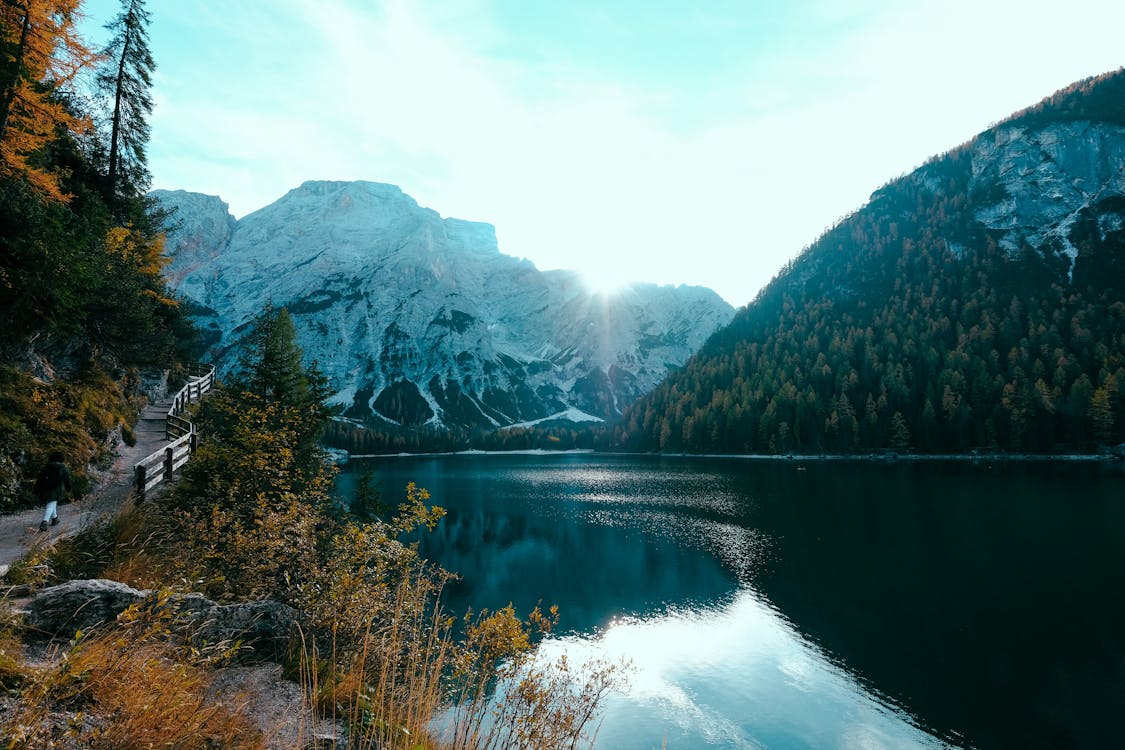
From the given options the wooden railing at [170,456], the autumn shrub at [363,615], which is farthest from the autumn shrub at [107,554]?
the wooden railing at [170,456]

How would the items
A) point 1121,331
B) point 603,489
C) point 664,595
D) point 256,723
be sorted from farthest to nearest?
point 1121,331, point 603,489, point 664,595, point 256,723

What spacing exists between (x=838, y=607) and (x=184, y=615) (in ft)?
119

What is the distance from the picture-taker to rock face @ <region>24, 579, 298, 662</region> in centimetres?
790

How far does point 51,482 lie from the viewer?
15648 millimetres

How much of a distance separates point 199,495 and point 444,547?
3809 centimetres

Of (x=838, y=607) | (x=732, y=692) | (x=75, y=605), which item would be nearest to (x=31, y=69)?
(x=75, y=605)

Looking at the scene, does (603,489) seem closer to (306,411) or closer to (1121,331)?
(306,411)

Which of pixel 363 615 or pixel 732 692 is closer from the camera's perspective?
pixel 363 615

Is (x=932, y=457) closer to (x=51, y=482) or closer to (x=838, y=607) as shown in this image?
(x=838, y=607)

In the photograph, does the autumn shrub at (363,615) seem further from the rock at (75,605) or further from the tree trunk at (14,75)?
the tree trunk at (14,75)

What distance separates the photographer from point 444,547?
53.6 meters

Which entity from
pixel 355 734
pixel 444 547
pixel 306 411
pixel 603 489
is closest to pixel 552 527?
pixel 444 547

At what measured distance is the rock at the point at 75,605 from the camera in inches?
309

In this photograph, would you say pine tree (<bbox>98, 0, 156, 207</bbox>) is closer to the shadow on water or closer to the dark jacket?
the dark jacket
